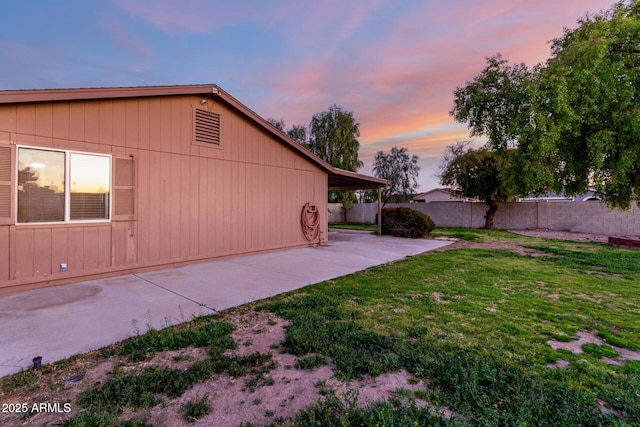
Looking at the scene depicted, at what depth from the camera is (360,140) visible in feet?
74.2

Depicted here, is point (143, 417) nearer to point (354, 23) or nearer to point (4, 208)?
point (4, 208)

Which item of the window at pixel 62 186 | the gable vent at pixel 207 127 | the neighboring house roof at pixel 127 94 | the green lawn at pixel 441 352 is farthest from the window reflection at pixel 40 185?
the green lawn at pixel 441 352

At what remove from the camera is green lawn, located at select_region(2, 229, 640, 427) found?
1796 mm

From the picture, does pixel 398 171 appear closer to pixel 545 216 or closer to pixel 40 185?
pixel 545 216

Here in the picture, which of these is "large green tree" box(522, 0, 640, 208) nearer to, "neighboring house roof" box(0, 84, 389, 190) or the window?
"neighboring house roof" box(0, 84, 389, 190)

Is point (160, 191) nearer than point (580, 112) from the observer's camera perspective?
No

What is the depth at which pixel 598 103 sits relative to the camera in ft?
18.8

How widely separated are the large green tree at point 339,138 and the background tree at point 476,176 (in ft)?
25.2

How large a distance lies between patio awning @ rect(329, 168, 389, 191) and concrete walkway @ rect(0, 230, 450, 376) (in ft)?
12.8

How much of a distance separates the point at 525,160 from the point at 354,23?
19.8ft

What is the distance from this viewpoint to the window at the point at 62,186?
4467 millimetres

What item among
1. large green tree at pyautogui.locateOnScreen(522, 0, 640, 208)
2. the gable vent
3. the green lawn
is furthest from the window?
large green tree at pyautogui.locateOnScreen(522, 0, 640, 208)

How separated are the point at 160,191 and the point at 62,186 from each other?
148 centimetres

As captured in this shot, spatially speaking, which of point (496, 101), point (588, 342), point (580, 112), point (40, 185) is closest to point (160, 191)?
point (40, 185)
